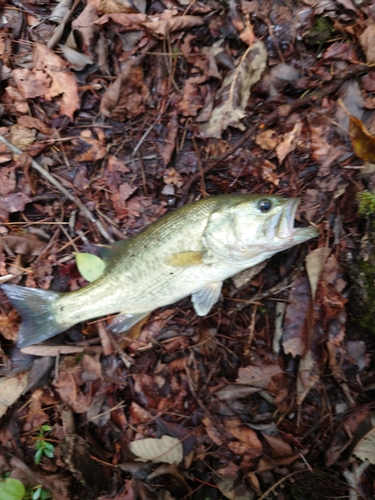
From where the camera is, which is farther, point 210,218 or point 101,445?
point 101,445

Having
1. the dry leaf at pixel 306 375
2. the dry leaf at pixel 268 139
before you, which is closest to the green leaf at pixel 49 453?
the dry leaf at pixel 306 375

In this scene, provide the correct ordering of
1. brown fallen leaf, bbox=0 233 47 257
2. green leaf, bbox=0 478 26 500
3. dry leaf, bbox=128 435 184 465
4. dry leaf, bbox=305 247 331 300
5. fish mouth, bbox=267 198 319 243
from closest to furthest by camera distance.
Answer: fish mouth, bbox=267 198 319 243, green leaf, bbox=0 478 26 500, dry leaf, bbox=305 247 331 300, dry leaf, bbox=128 435 184 465, brown fallen leaf, bbox=0 233 47 257

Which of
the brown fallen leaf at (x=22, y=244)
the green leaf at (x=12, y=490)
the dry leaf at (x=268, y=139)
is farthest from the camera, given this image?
the brown fallen leaf at (x=22, y=244)

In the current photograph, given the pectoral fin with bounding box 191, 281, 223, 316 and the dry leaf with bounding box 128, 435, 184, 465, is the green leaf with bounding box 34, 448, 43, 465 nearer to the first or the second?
the dry leaf with bounding box 128, 435, 184, 465

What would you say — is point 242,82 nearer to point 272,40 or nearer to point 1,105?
point 272,40

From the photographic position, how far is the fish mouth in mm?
2971

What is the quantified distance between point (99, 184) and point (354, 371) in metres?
3.05

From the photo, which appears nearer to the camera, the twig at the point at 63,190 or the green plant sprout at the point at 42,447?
the green plant sprout at the point at 42,447

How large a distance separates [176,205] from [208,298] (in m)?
0.99

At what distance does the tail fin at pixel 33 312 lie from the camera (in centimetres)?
351

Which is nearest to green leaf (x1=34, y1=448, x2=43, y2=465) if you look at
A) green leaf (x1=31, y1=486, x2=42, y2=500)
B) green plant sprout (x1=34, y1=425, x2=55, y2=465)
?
green plant sprout (x1=34, y1=425, x2=55, y2=465)

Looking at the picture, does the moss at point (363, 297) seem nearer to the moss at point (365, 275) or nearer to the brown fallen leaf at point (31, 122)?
the moss at point (365, 275)

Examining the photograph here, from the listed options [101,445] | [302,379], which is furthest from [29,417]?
[302,379]

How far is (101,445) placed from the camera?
363 centimetres
